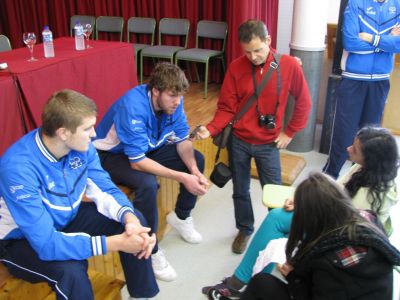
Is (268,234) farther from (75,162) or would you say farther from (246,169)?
(75,162)

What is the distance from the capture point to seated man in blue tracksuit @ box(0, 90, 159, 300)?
4.37ft

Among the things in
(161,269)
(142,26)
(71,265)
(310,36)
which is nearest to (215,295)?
(161,269)

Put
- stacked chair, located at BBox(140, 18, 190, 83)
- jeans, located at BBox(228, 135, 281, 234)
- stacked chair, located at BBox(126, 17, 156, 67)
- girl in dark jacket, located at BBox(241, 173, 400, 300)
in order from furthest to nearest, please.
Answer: stacked chair, located at BBox(126, 17, 156, 67) < stacked chair, located at BBox(140, 18, 190, 83) < jeans, located at BBox(228, 135, 281, 234) < girl in dark jacket, located at BBox(241, 173, 400, 300)

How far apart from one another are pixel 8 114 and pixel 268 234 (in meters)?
1.54

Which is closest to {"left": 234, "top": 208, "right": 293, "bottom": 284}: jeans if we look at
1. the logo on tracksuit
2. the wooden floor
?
the logo on tracksuit

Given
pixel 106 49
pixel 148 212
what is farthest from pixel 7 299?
pixel 106 49

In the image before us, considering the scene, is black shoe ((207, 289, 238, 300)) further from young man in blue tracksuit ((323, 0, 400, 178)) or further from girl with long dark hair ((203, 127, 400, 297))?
young man in blue tracksuit ((323, 0, 400, 178))

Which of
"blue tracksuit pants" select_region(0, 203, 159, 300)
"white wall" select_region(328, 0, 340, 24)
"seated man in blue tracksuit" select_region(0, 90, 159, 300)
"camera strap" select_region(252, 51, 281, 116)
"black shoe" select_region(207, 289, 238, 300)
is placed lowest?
"black shoe" select_region(207, 289, 238, 300)

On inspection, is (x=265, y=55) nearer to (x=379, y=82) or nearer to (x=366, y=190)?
(x=366, y=190)

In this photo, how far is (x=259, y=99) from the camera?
6.70 feet

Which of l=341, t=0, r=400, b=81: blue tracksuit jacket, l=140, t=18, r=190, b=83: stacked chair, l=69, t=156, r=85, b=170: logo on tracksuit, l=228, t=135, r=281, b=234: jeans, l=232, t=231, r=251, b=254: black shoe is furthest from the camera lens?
l=140, t=18, r=190, b=83: stacked chair

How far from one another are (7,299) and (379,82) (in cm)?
253

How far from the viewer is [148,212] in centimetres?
197

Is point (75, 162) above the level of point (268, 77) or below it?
below
